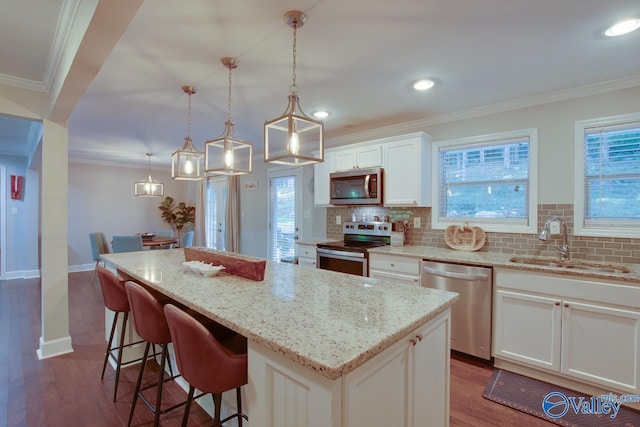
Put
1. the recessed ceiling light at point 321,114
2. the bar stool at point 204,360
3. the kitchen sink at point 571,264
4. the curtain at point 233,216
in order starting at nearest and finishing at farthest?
the bar stool at point 204,360 → the kitchen sink at point 571,264 → the recessed ceiling light at point 321,114 → the curtain at point 233,216

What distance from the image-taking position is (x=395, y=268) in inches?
122

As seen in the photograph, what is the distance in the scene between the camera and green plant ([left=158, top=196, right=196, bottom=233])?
7359 millimetres

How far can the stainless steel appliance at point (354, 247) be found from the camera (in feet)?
10.9

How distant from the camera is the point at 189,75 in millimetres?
2414

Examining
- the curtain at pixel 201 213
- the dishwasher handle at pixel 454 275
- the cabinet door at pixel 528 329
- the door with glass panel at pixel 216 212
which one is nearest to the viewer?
the cabinet door at pixel 528 329

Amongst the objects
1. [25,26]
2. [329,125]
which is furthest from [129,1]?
[329,125]

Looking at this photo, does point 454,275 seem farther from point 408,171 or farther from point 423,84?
point 423,84

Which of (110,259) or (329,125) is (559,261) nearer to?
(329,125)

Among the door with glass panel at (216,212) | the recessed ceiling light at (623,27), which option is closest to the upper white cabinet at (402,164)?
the recessed ceiling light at (623,27)

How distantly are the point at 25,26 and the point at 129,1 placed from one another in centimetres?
117

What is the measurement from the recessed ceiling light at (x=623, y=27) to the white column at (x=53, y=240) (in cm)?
418

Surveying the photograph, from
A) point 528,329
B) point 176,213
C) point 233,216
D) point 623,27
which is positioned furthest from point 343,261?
point 176,213

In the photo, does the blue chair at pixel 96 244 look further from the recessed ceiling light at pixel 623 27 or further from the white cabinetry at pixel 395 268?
the recessed ceiling light at pixel 623 27

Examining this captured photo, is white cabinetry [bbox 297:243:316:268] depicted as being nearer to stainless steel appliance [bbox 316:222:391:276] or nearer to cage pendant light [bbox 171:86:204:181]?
stainless steel appliance [bbox 316:222:391:276]
